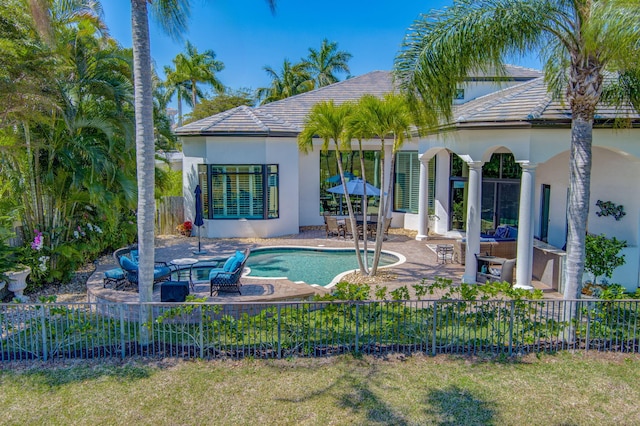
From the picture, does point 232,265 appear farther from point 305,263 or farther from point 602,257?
point 602,257

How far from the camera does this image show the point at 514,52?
9.38m

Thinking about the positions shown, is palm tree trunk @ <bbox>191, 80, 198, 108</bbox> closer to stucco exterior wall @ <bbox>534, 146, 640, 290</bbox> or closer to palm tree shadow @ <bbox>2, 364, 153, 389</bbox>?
stucco exterior wall @ <bbox>534, 146, 640, 290</bbox>

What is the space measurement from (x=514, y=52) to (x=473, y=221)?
17.7 ft

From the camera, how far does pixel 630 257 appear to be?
41.3ft

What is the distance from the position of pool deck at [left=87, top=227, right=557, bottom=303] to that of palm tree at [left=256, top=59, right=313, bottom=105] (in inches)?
1202

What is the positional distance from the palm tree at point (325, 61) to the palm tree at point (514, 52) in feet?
147

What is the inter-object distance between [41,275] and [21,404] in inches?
Result: 284

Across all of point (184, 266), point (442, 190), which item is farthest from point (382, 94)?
point (184, 266)

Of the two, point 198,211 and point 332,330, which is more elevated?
point 198,211

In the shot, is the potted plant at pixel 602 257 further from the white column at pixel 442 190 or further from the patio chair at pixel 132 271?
the patio chair at pixel 132 271

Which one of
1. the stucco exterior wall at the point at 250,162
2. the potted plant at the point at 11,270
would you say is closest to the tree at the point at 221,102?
the stucco exterior wall at the point at 250,162

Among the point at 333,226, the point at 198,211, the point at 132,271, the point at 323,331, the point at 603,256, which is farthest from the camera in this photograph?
the point at 333,226

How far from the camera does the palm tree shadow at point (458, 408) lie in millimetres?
6520

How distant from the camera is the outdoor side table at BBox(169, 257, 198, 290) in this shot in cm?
1312
